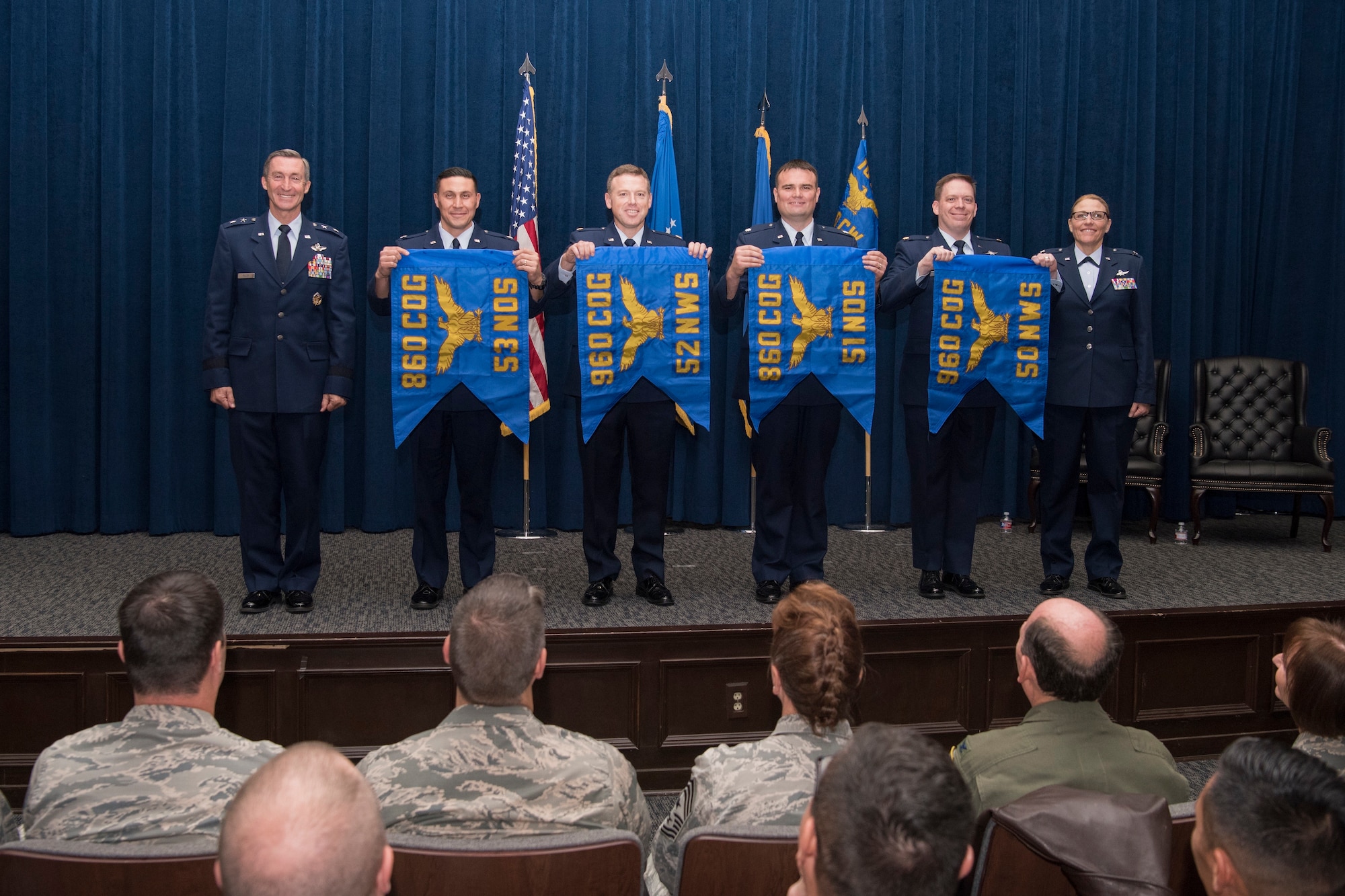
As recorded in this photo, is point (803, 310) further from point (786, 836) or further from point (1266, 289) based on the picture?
point (1266, 289)

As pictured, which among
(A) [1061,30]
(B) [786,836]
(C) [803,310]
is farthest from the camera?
(A) [1061,30]

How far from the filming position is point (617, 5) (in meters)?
5.99

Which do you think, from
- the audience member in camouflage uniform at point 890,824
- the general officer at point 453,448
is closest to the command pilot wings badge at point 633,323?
the general officer at point 453,448

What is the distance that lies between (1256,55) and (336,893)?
7.92m

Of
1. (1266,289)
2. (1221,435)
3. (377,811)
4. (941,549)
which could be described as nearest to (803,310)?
(941,549)

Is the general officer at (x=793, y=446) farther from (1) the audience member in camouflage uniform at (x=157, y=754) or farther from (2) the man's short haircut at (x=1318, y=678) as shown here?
(1) the audience member in camouflage uniform at (x=157, y=754)

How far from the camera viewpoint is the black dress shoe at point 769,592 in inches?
158

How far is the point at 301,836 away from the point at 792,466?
3.16 metres

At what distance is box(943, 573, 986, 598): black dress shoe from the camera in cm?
418

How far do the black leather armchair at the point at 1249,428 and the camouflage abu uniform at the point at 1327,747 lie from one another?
416cm

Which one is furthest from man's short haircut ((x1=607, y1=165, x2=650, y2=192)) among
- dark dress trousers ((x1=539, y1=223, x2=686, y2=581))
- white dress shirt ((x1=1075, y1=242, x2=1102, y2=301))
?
white dress shirt ((x1=1075, y1=242, x2=1102, y2=301))

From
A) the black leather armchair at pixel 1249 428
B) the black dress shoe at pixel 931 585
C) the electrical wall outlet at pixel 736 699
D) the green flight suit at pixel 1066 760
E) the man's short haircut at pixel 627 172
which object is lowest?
the electrical wall outlet at pixel 736 699

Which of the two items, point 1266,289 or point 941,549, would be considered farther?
point 1266,289

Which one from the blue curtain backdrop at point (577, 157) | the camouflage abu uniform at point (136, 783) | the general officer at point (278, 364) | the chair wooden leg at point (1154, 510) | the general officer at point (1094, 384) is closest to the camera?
the camouflage abu uniform at point (136, 783)
